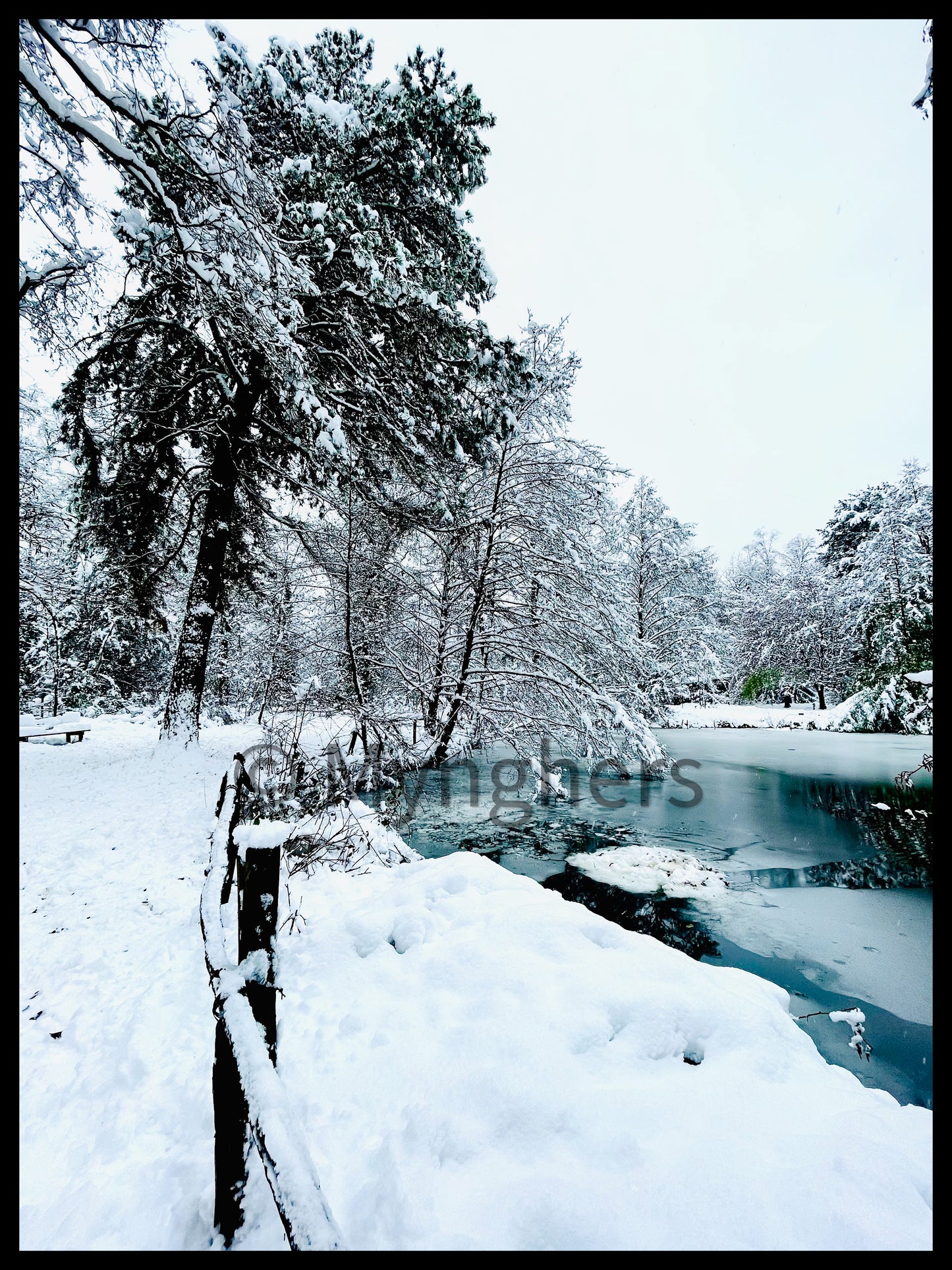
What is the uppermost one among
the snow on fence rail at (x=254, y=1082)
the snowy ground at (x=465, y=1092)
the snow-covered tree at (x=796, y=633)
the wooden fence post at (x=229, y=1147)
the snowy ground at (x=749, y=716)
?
the snow-covered tree at (x=796, y=633)

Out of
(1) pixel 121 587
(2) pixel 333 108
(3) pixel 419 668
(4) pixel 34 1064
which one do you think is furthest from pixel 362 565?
(4) pixel 34 1064

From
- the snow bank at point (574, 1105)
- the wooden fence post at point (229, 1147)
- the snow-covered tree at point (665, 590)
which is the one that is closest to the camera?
the wooden fence post at point (229, 1147)

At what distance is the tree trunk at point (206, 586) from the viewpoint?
933 centimetres

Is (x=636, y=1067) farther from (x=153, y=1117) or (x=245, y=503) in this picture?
(x=245, y=503)

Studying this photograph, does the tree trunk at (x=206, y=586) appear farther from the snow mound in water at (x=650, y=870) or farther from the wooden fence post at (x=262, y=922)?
the wooden fence post at (x=262, y=922)

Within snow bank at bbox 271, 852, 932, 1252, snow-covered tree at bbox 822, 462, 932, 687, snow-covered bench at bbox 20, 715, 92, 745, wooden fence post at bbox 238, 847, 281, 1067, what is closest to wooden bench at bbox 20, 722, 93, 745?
snow-covered bench at bbox 20, 715, 92, 745

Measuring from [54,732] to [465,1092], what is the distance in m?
11.4

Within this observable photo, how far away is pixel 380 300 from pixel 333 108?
2054mm

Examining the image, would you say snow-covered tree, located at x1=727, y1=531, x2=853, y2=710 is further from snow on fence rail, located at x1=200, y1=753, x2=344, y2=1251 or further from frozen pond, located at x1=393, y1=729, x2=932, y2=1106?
snow on fence rail, located at x1=200, y1=753, x2=344, y2=1251

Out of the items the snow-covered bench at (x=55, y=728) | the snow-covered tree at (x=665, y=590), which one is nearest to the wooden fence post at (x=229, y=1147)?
the snow-covered bench at (x=55, y=728)

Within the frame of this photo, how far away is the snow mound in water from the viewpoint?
6031 millimetres

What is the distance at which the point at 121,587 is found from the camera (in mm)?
9695

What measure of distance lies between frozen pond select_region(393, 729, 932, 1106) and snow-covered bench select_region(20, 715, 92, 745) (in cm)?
756

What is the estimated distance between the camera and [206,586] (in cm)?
964
